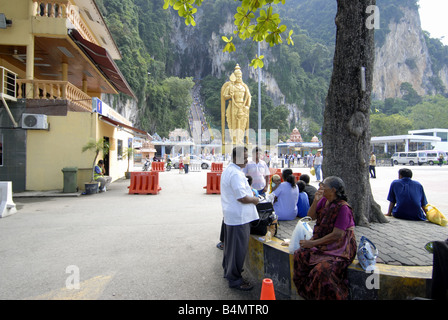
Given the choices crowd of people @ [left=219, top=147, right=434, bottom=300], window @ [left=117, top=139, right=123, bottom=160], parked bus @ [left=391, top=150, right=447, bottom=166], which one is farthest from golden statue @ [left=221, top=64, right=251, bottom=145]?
parked bus @ [left=391, top=150, right=447, bottom=166]

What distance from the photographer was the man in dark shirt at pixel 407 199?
4.45 m

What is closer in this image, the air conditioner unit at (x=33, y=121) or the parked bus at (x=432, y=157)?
the air conditioner unit at (x=33, y=121)

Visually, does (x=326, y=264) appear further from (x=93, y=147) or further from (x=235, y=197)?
(x=93, y=147)

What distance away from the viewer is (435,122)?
57719mm

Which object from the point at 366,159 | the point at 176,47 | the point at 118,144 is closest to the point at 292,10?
the point at 176,47

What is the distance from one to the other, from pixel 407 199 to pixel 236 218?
3269 millimetres

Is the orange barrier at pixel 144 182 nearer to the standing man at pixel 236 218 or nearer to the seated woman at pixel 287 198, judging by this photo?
the seated woman at pixel 287 198

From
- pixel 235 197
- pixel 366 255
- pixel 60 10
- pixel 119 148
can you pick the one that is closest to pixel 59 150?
pixel 60 10

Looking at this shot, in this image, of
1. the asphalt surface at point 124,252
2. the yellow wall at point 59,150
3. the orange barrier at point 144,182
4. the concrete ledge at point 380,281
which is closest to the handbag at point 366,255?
the concrete ledge at point 380,281

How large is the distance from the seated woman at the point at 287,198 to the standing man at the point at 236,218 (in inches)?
51.4

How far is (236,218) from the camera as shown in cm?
297
